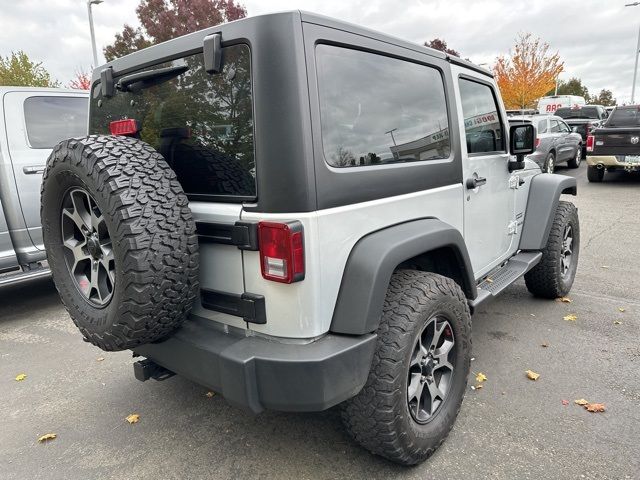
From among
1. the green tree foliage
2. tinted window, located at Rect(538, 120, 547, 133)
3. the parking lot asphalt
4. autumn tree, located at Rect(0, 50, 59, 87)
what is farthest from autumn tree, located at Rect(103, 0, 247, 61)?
the green tree foliage

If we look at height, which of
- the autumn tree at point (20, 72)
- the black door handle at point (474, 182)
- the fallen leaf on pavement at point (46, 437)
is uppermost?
the autumn tree at point (20, 72)

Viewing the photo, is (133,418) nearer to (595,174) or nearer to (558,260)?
(558,260)

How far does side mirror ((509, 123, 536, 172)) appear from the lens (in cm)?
359

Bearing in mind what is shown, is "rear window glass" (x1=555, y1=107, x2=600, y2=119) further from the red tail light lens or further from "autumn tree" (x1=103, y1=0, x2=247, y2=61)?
the red tail light lens

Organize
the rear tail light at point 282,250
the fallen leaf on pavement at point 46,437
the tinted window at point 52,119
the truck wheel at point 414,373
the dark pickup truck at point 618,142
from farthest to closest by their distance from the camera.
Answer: the dark pickup truck at point 618,142 → the tinted window at point 52,119 → the fallen leaf on pavement at point 46,437 → the truck wheel at point 414,373 → the rear tail light at point 282,250

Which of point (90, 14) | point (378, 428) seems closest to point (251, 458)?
point (378, 428)

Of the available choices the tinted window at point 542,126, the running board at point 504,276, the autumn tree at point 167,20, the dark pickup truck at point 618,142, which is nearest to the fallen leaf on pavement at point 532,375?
the running board at point 504,276

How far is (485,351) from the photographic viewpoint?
11.5ft

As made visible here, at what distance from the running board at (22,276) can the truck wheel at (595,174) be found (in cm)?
1233

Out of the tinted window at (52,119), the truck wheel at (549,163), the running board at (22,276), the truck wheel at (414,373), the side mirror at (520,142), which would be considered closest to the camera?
the truck wheel at (414,373)

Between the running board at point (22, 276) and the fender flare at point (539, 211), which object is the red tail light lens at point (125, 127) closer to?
the running board at point (22, 276)

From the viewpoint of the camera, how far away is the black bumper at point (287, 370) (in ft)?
6.05

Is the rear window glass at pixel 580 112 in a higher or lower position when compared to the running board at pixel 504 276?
higher

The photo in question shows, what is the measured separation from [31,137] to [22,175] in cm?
41
